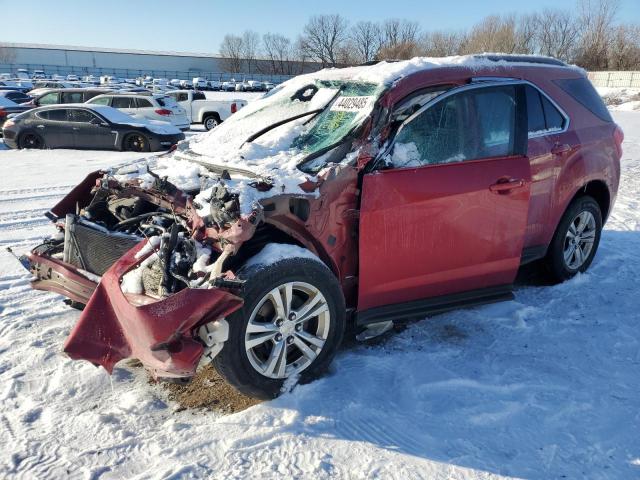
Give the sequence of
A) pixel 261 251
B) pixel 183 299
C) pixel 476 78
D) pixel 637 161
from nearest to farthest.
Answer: pixel 183 299, pixel 261 251, pixel 476 78, pixel 637 161

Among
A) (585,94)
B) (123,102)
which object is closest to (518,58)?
(585,94)

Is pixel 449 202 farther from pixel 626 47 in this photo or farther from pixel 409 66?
pixel 626 47

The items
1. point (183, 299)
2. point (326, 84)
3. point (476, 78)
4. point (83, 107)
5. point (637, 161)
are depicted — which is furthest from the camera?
point (83, 107)

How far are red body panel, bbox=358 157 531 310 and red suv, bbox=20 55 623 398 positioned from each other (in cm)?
1

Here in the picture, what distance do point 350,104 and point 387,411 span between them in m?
2.07

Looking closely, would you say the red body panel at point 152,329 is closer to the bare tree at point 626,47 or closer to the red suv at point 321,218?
the red suv at point 321,218

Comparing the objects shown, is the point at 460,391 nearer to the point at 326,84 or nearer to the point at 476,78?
the point at 476,78

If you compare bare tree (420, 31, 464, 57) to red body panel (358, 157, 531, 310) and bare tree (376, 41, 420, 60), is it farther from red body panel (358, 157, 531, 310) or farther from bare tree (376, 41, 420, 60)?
red body panel (358, 157, 531, 310)

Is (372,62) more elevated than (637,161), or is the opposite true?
(372,62)

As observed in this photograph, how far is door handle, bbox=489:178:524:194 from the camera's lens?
388cm

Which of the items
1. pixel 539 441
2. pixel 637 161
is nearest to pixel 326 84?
pixel 539 441

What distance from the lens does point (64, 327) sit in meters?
4.04

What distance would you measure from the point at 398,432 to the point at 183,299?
132 centimetres

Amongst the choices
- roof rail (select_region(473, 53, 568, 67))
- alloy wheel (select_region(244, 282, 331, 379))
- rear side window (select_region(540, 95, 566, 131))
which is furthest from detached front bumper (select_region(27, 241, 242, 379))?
rear side window (select_region(540, 95, 566, 131))
